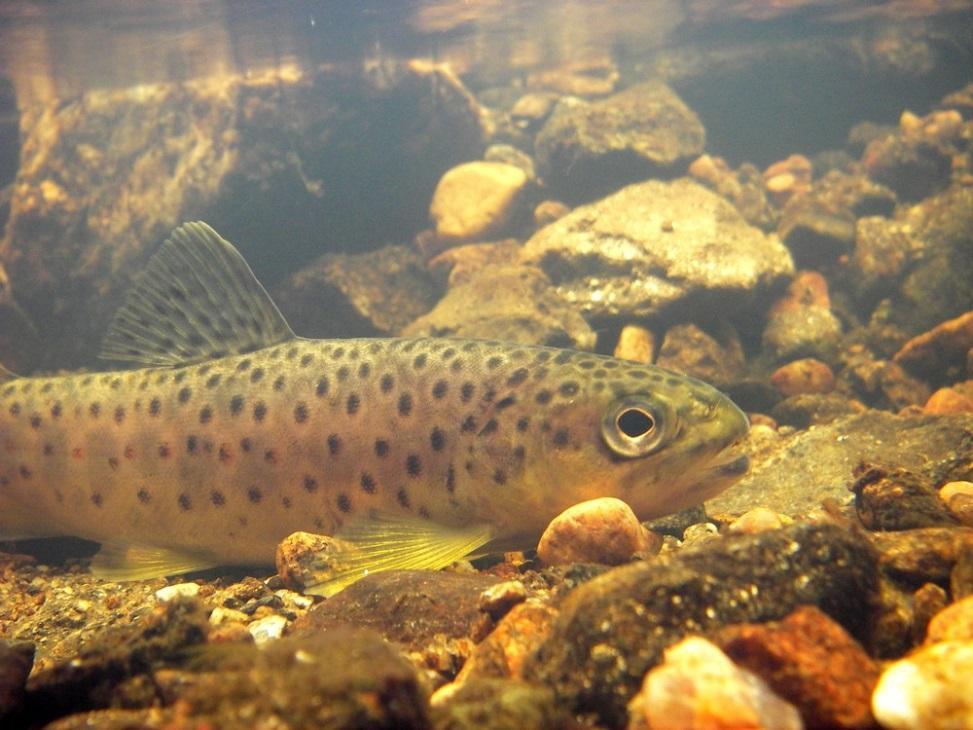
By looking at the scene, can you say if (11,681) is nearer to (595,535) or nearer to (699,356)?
(595,535)

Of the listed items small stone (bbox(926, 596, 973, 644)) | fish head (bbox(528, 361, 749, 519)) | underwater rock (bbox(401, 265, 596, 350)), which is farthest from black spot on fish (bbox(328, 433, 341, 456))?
small stone (bbox(926, 596, 973, 644))

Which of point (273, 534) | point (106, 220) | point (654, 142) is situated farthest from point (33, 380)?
point (654, 142)

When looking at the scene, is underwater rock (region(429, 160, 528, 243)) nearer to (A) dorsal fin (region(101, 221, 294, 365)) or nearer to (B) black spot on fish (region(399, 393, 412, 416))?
(A) dorsal fin (region(101, 221, 294, 365))

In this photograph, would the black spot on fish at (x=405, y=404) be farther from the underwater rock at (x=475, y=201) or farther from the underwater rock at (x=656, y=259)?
the underwater rock at (x=475, y=201)

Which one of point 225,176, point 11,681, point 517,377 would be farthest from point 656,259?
point 11,681

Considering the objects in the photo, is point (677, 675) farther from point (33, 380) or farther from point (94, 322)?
point (94, 322)

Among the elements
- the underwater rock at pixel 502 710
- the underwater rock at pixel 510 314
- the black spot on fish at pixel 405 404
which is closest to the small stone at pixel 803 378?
the underwater rock at pixel 510 314
